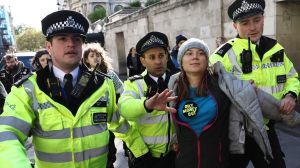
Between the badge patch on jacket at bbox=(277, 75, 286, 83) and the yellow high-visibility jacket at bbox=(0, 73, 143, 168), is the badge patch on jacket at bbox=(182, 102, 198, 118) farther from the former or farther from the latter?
the badge patch on jacket at bbox=(277, 75, 286, 83)

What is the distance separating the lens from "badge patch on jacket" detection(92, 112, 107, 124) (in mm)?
2003

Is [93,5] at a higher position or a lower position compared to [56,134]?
higher

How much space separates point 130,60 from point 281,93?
7.60 metres

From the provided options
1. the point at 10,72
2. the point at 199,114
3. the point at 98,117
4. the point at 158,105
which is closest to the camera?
the point at 98,117

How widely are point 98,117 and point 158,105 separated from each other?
1.35 feet

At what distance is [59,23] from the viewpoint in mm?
2029

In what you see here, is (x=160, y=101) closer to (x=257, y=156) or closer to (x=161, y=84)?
(x=161, y=84)

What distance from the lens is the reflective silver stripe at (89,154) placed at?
1961 mm

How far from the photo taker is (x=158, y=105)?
2.14 m

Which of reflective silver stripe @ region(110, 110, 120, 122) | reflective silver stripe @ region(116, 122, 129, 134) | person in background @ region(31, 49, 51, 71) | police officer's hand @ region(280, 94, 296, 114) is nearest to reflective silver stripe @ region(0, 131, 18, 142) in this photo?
reflective silver stripe @ region(110, 110, 120, 122)

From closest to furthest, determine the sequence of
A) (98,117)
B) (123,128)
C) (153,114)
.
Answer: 1. (98,117)
2. (123,128)
3. (153,114)

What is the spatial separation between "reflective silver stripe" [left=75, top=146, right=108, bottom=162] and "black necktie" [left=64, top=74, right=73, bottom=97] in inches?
14.8

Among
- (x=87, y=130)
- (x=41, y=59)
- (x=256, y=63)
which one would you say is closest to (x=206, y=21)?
(x=41, y=59)

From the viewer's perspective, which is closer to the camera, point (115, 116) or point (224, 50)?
point (115, 116)
